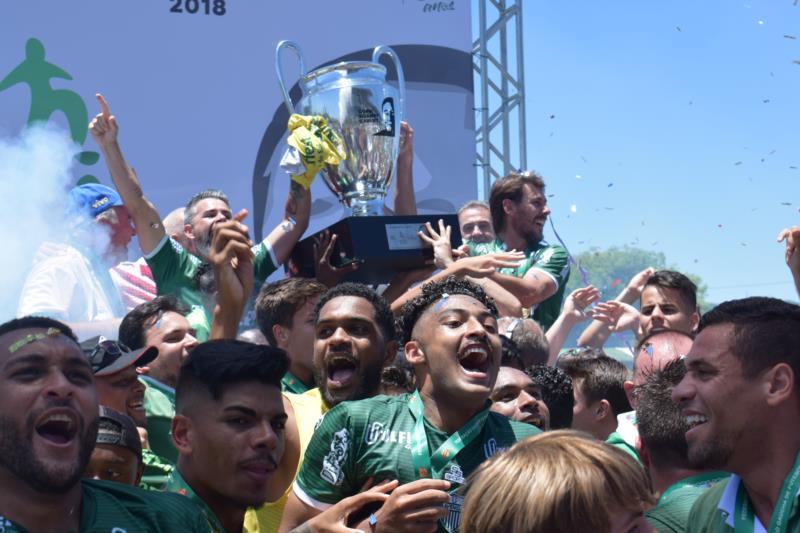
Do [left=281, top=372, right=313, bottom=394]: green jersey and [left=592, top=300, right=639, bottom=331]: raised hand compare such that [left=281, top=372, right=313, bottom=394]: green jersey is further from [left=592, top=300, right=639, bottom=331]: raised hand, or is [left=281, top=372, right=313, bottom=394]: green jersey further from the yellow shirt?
[left=592, top=300, right=639, bottom=331]: raised hand

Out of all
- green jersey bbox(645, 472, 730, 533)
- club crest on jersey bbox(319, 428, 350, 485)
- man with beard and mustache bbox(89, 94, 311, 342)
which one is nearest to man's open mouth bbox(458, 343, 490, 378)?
club crest on jersey bbox(319, 428, 350, 485)

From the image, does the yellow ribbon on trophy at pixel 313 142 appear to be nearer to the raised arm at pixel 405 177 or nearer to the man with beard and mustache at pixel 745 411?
the raised arm at pixel 405 177

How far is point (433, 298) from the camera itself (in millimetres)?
4176

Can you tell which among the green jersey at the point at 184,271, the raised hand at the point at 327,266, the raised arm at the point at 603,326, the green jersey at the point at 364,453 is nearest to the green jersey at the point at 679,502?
the green jersey at the point at 364,453

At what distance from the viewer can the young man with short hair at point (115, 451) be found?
11.1ft

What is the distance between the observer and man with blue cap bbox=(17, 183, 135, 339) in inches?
216

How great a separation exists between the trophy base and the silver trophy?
342 mm

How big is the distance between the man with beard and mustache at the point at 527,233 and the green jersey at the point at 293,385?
154cm

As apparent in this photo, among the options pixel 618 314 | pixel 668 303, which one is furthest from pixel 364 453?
pixel 618 314

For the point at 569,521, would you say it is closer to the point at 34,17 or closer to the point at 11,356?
the point at 11,356

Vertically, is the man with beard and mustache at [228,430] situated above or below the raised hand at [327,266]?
below

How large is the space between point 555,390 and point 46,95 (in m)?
4.32

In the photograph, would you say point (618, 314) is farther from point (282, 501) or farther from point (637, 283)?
point (282, 501)

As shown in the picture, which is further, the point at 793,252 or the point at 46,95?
the point at 46,95
